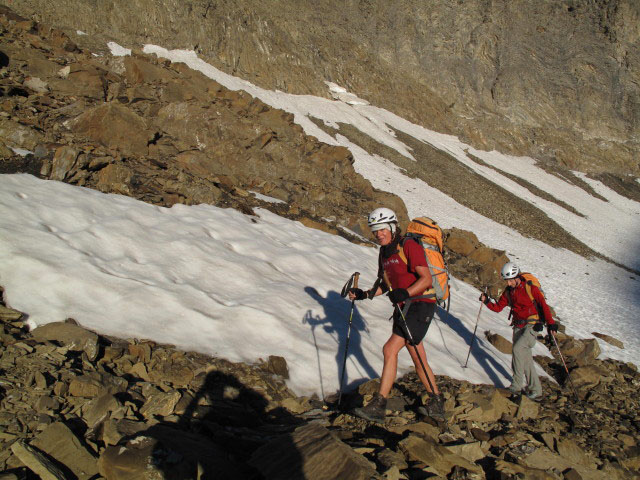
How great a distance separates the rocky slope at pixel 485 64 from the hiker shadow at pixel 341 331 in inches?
1548

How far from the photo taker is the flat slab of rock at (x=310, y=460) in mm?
2879

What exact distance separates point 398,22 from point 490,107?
21026mm

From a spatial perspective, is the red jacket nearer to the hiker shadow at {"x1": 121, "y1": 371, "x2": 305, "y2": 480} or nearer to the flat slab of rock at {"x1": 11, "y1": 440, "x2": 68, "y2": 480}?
the hiker shadow at {"x1": 121, "y1": 371, "x2": 305, "y2": 480}

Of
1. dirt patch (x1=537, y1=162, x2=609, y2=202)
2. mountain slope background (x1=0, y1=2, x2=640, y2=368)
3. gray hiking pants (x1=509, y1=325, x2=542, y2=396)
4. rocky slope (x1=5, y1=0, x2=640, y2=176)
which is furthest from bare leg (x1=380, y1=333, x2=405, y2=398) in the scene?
dirt patch (x1=537, y1=162, x2=609, y2=202)

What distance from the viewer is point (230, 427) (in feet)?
12.3

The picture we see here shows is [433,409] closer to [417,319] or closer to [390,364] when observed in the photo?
[390,364]

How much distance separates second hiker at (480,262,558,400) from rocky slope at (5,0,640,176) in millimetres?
40486

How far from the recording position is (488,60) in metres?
70.8

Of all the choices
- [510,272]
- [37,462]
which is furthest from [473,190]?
[37,462]

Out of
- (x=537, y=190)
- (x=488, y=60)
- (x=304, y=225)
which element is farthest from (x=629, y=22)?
(x=304, y=225)

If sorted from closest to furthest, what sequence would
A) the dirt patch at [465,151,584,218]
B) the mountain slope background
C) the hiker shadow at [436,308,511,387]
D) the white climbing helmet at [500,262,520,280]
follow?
the white climbing helmet at [500,262,520,280]
the hiker shadow at [436,308,511,387]
the mountain slope background
the dirt patch at [465,151,584,218]

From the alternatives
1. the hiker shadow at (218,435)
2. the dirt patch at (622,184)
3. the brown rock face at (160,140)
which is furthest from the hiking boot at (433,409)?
the dirt patch at (622,184)

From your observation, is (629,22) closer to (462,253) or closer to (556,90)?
(556,90)

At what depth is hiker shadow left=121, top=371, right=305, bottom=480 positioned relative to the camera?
2756 mm
